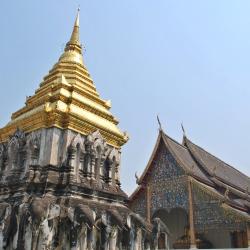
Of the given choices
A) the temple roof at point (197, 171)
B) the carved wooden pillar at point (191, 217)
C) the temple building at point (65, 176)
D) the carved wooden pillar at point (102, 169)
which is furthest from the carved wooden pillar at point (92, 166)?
the temple roof at point (197, 171)

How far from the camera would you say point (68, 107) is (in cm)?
837

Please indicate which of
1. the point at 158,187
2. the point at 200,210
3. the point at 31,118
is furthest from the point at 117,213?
the point at 158,187

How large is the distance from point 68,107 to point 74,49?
10.8ft

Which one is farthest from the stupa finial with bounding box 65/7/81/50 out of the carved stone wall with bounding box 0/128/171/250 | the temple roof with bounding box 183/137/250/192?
the temple roof with bounding box 183/137/250/192

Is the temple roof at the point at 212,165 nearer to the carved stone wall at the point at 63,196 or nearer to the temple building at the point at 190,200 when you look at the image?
the temple building at the point at 190,200

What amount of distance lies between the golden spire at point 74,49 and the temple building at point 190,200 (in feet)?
19.3

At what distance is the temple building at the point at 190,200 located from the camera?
11961 millimetres

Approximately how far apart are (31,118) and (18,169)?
4.17 ft

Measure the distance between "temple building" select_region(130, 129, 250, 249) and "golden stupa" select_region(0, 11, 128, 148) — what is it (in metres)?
4.60

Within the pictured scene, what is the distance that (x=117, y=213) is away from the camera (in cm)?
788

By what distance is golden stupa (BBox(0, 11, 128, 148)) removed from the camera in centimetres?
816

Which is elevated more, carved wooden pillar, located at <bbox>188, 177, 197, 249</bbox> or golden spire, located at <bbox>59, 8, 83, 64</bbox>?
golden spire, located at <bbox>59, 8, 83, 64</bbox>

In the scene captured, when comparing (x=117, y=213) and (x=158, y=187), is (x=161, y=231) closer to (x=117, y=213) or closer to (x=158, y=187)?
(x=117, y=213)

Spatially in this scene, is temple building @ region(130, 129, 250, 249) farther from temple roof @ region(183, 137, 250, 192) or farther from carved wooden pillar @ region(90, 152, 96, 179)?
carved wooden pillar @ region(90, 152, 96, 179)
